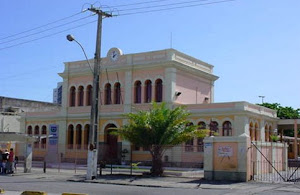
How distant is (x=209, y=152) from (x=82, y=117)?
70.3ft

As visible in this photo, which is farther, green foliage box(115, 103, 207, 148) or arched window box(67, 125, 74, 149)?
arched window box(67, 125, 74, 149)

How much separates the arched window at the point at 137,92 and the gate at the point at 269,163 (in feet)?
49.5

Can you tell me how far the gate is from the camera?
78.9ft

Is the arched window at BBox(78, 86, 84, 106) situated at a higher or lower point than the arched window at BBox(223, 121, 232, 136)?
higher

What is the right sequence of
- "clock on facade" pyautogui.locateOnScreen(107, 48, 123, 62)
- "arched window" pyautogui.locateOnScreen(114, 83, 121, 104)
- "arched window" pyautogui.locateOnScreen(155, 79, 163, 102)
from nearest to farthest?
"arched window" pyautogui.locateOnScreen(155, 79, 163, 102)
"clock on facade" pyautogui.locateOnScreen(107, 48, 123, 62)
"arched window" pyautogui.locateOnScreen(114, 83, 121, 104)

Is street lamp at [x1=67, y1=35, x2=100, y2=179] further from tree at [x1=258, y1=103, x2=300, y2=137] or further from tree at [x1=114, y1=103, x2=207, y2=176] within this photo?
tree at [x1=258, y1=103, x2=300, y2=137]

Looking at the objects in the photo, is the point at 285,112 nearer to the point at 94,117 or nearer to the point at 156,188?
the point at 94,117

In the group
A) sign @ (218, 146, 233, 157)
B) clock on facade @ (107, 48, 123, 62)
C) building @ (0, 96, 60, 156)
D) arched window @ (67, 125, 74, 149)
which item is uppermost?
clock on facade @ (107, 48, 123, 62)

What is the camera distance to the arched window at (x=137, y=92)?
4059 cm

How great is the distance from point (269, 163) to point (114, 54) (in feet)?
67.9

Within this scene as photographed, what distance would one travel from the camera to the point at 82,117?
43.2m

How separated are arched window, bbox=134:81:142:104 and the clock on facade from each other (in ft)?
10.6

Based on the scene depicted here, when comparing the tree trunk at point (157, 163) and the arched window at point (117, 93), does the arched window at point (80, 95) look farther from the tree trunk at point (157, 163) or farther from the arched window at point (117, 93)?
the tree trunk at point (157, 163)

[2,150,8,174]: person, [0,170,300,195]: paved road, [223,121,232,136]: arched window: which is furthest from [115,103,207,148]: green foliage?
[223,121,232,136]: arched window
